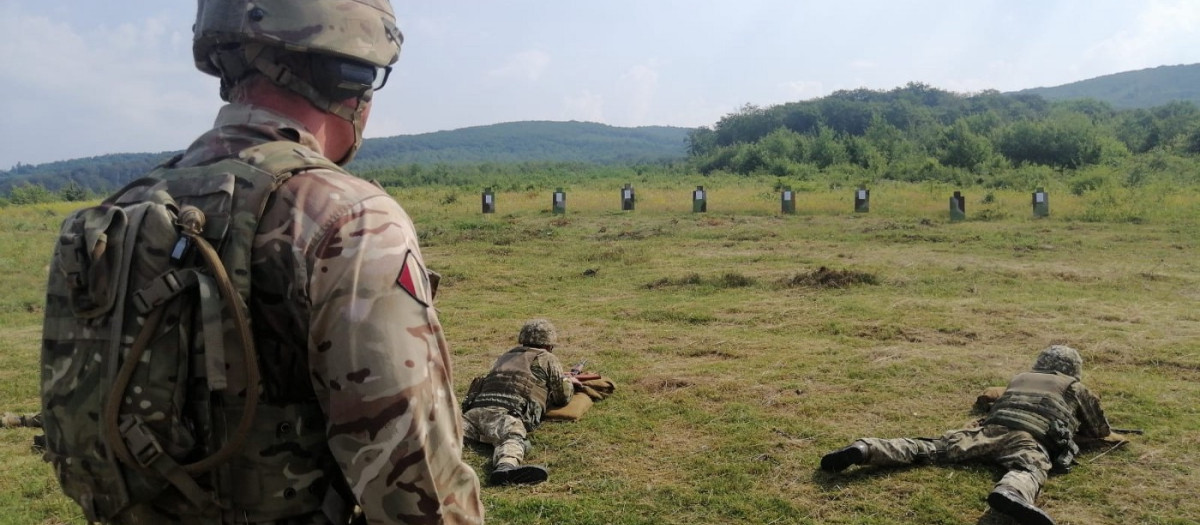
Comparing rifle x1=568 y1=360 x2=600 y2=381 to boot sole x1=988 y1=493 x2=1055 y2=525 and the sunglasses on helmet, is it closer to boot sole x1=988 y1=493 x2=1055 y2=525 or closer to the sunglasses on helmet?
boot sole x1=988 y1=493 x2=1055 y2=525

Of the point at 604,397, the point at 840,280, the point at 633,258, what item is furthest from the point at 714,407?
the point at 633,258

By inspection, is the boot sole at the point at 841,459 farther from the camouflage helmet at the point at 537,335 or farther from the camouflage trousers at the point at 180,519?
the camouflage trousers at the point at 180,519

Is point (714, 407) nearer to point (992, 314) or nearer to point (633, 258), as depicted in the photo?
point (992, 314)

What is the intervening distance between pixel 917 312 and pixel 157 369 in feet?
25.8

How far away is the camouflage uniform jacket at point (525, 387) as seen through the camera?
5457 mm

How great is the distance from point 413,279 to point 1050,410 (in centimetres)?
420

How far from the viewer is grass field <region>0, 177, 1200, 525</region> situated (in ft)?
14.6

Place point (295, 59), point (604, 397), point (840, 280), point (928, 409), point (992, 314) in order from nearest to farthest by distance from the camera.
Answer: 1. point (295, 59)
2. point (928, 409)
3. point (604, 397)
4. point (992, 314)
5. point (840, 280)

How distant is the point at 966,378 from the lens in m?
6.39

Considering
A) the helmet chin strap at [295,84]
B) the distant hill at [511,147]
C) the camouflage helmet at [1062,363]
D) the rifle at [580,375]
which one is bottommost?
the rifle at [580,375]

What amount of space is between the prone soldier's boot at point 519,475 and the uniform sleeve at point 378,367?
3.25m

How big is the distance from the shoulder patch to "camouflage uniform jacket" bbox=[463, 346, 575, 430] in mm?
3971

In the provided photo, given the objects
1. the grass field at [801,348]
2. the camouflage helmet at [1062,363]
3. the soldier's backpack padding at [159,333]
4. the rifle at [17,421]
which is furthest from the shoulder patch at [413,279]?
the rifle at [17,421]

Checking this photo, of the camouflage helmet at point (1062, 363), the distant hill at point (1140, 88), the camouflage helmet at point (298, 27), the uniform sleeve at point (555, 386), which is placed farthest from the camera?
the distant hill at point (1140, 88)
